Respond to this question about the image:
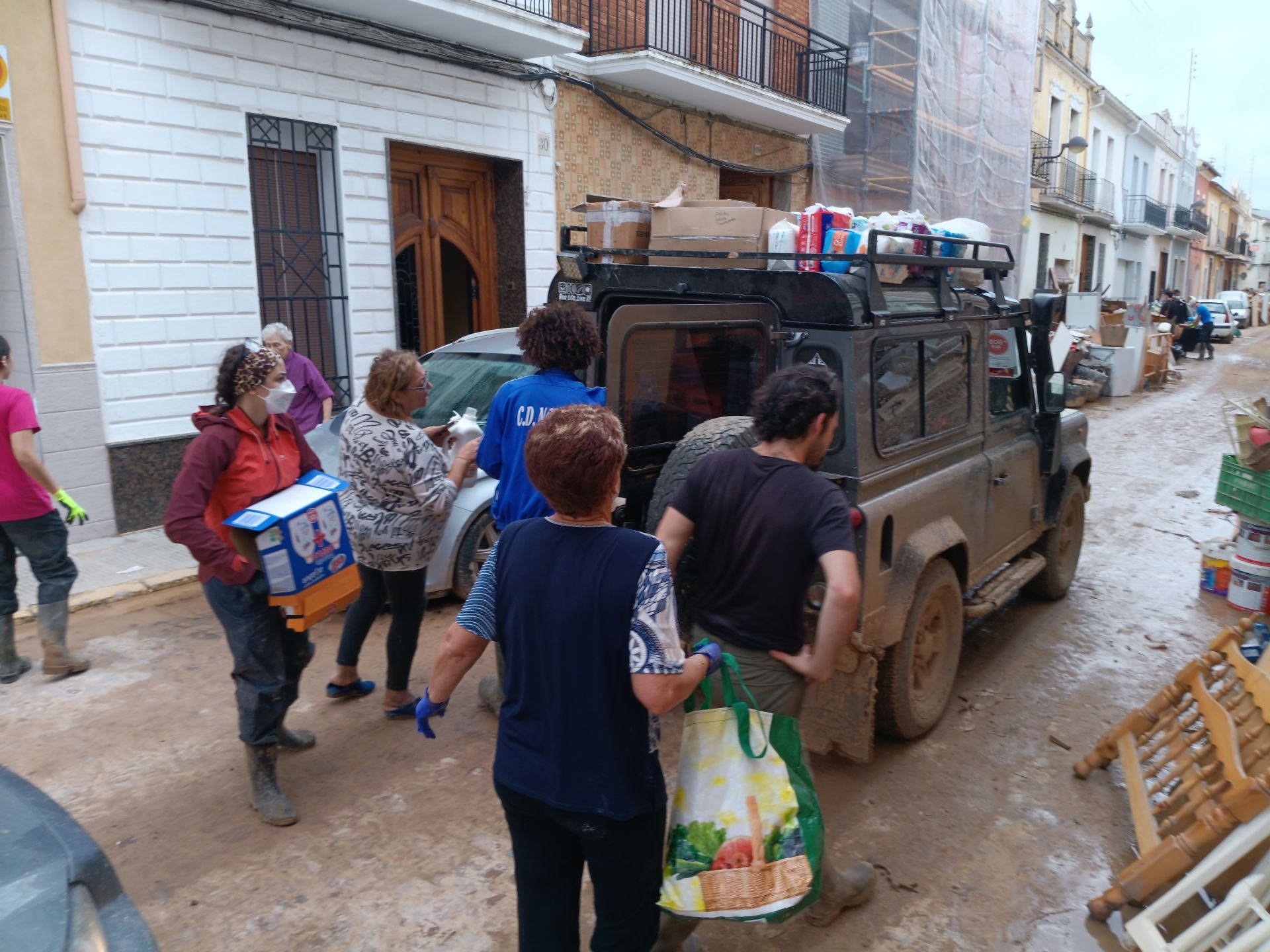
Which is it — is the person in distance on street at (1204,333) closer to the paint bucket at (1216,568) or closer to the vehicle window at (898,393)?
the paint bucket at (1216,568)

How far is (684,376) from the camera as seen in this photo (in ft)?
12.8

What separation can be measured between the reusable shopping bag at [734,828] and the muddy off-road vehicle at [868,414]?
3.23 ft

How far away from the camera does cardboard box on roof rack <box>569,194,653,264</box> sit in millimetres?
4641

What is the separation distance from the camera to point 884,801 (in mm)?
3732

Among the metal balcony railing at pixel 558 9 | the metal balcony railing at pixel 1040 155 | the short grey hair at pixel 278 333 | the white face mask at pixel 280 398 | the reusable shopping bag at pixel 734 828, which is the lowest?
the reusable shopping bag at pixel 734 828

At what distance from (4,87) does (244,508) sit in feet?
16.4

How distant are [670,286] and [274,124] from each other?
227 inches

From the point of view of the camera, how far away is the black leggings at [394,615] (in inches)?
161

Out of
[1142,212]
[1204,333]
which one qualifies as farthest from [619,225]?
[1142,212]

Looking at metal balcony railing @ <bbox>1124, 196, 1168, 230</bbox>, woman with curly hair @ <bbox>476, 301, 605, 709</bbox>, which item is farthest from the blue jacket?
metal balcony railing @ <bbox>1124, 196, 1168, 230</bbox>

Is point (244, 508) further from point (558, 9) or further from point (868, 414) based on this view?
point (558, 9)

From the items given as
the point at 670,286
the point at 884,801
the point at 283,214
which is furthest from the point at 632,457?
the point at 283,214

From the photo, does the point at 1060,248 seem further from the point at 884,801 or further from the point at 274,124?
the point at 884,801

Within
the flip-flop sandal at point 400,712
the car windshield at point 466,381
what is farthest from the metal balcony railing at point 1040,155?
the flip-flop sandal at point 400,712
